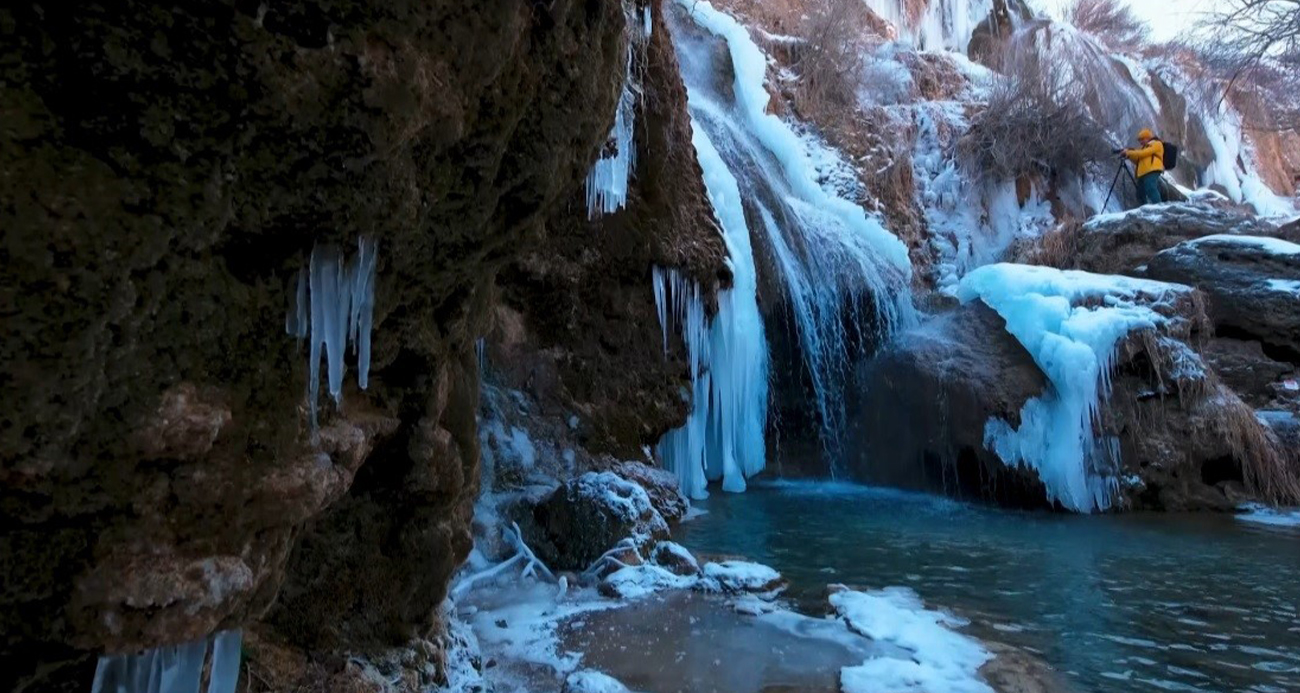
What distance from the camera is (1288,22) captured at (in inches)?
416

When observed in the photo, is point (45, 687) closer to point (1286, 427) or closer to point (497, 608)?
point (497, 608)

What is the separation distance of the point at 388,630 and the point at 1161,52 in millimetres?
24207

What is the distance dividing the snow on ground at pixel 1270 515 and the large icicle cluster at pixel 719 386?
477cm

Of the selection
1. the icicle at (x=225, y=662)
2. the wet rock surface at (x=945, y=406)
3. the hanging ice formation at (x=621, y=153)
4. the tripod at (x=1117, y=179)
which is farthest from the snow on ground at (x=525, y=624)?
the tripod at (x=1117, y=179)

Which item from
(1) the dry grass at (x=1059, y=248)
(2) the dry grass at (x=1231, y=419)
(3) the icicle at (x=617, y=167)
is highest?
(1) the dry grass at (x=1059, y=248)

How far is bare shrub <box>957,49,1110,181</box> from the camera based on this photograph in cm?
1435

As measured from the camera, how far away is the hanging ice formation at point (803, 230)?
33.2 ft

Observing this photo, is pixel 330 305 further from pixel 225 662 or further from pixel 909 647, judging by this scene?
pixel 909 647

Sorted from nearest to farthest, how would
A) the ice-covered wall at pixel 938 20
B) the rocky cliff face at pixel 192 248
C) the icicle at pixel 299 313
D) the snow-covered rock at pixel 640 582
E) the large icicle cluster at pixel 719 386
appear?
1. the rocky cliff face at pixel 192 248
2. the icicle at pixel 299 313
3. the snow-covered rock at pixel 640 582
4. the large icicle cluster at pixel 719 386
5. the ice-covered wall at pixel 938 20

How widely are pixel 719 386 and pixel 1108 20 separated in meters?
20.1

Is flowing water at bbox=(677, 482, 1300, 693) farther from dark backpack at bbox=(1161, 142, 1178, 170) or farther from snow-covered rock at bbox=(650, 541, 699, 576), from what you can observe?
dark backpack at bbox=(1161, 142, 1178, 170)

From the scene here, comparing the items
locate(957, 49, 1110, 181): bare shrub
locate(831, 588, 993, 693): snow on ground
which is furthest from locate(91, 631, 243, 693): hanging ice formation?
locate(957, 49, 1110, 181): bare shrub

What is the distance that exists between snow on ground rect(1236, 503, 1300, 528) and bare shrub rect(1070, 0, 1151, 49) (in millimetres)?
18343

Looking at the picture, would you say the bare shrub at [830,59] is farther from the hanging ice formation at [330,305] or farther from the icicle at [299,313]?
the icicle at [299,313]
